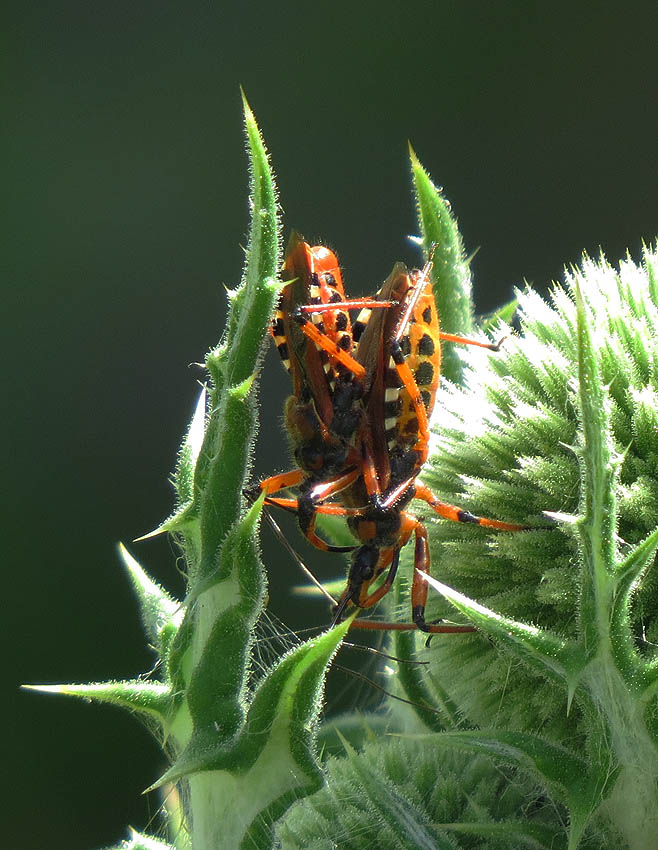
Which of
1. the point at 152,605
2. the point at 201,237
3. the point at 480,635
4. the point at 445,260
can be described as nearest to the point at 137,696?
the point at 152,605

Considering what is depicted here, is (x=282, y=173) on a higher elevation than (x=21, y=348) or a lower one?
higher

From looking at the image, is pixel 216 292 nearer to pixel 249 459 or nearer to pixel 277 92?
pixel 277 92

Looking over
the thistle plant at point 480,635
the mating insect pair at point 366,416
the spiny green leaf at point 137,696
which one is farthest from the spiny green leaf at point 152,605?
the mating insect pair at point 366,416

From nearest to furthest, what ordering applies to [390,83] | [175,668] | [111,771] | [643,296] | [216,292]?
[175,668]
[643,296]
[111,771]
[216,292]
[390,83]

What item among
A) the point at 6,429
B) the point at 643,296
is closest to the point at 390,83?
the point at 6,429

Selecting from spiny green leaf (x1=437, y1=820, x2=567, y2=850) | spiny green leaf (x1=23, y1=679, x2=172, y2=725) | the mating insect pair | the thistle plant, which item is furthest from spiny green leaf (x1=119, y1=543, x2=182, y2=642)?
spiny green leaf (x1=437, y1=820, x2=567, y2=850)

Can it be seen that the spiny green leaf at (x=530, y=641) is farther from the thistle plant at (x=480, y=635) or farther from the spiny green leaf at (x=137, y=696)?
the spiny green leaf at (x=137, y=696)

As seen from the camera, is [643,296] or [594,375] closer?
[594,375]
